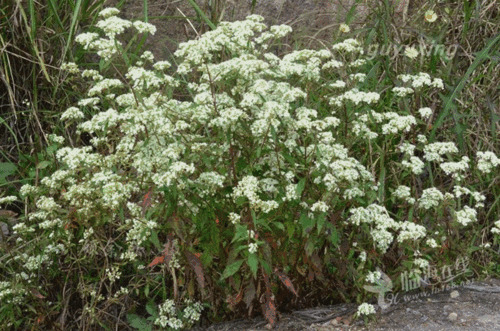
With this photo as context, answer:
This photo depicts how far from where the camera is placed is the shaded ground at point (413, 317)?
2748 mm

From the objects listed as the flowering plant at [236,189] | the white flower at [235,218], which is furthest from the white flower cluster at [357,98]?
the white flower at [235,218]

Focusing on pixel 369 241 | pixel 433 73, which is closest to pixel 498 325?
pixel 369 241

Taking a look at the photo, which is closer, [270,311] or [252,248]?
[252,248]

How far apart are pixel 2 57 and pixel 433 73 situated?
7.93 ft

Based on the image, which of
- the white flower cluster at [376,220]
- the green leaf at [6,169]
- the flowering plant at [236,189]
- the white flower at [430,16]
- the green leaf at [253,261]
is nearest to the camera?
the green leaf at [253,261]

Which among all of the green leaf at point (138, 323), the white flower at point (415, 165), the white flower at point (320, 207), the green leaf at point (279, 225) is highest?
the white flower at point (415, 165)

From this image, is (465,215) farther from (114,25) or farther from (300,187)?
(114,25)

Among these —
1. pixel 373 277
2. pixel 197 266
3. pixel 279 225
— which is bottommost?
→ pixel 373 277

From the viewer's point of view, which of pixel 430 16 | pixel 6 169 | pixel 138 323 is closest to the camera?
pixel 138 323

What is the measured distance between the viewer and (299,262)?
2764mm

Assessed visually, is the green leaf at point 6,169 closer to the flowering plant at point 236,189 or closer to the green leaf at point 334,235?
the flowering plant at point 236,189

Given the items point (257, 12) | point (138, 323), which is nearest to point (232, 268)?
point (138, 323)

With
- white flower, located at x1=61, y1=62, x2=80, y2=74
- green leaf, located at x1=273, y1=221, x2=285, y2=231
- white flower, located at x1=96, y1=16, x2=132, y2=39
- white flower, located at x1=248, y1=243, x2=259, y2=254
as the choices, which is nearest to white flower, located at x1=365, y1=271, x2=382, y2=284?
green leaf, located at x1=273, y1=221, x2=285, y2=231

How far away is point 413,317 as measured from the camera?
2.81 meters
